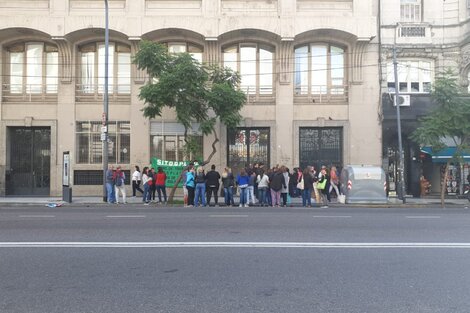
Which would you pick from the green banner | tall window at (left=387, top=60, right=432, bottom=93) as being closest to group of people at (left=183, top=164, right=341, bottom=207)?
the green banner

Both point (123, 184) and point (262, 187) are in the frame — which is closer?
point (262, 187)

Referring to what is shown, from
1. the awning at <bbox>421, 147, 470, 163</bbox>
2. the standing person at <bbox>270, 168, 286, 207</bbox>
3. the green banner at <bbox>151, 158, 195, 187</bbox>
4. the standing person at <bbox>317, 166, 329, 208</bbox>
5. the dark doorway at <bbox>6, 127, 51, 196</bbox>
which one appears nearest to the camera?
the standing person at <bbox>270, 168, 286, 207</bbox>

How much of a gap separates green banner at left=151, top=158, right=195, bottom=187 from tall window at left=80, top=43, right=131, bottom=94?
4092mm

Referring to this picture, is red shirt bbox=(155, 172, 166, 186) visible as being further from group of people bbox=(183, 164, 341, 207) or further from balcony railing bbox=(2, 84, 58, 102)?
balcony railing bbox=(2, 84, 58, 102)

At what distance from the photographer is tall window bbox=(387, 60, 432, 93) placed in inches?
977

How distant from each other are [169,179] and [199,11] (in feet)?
28.4

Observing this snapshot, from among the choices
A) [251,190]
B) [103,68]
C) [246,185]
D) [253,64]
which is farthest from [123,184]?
[253,64]

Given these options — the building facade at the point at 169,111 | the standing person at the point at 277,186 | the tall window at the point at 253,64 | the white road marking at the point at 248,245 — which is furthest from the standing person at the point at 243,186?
the white road marking at the point at 248,245

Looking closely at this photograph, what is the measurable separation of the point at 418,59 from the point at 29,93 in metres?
20.2

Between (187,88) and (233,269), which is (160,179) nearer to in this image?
(187,88)

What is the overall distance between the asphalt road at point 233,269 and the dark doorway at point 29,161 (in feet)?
47.5

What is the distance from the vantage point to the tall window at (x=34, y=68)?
25.2 metres

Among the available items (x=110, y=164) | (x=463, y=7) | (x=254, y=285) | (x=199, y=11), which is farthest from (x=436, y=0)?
(x=254, y=285)

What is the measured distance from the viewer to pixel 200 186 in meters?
19.5
